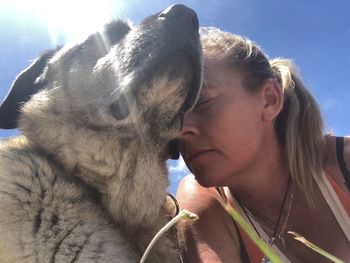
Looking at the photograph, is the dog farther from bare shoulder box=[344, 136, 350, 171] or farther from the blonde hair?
bare shoulder box=[344, 136, 350, 171]

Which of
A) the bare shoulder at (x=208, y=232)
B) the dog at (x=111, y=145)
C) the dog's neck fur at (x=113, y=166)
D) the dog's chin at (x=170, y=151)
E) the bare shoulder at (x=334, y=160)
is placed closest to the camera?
the dog at (x=111, y=145)

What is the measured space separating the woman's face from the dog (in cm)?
41

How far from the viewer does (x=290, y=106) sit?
152 inches

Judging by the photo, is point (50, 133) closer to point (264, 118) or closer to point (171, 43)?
point (171, 43)

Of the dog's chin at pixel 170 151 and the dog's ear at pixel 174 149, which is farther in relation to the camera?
the dog's ear at pixel 174 149

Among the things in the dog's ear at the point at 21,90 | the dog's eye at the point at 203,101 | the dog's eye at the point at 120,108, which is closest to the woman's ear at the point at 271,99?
the dog's eye at the point at 203,101

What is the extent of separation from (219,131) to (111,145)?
3.06ft

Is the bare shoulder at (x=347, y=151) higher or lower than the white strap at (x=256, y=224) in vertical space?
higher

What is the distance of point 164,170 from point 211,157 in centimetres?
49

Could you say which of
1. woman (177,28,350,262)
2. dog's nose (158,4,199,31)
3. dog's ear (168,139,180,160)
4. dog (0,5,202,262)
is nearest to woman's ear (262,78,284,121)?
woman (177,28,350,262)

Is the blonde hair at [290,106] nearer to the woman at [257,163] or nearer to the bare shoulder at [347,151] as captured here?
the woman at [257,163]

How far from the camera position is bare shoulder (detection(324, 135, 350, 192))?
3496mm

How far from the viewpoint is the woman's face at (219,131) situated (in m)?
3.32

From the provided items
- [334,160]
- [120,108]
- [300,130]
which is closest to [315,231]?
[334,160]
